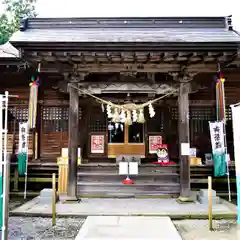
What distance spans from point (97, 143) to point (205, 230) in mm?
6065

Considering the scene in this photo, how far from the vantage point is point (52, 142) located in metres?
11.2

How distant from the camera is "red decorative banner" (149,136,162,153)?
1109cm

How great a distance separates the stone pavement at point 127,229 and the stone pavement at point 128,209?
1.16 metres

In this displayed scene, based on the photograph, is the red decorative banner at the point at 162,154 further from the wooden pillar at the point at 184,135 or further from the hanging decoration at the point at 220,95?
the hanging decoration at the point at 220,95

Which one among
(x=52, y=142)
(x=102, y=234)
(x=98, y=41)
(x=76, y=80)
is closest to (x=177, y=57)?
(x=98, y=41)

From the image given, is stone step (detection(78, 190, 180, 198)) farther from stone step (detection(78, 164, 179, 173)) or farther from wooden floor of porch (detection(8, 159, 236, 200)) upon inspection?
stone step (detection(78, 164, 179, 173))

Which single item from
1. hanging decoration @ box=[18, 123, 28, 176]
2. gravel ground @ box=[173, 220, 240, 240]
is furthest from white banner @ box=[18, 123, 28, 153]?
gravel ground @ box=[173, 220, 240, 240]

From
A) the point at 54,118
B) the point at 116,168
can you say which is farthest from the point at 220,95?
the point at 54,118

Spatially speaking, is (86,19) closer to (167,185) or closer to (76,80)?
(76,80)

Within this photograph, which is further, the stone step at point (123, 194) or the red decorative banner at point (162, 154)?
the red decorative banner at point (162, 154)

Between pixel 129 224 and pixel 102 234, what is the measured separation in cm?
84

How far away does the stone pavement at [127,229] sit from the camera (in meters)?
4.85

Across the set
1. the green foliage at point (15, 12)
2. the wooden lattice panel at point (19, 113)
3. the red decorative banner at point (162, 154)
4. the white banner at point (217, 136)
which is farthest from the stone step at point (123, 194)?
the green foliage at point (15, 12)

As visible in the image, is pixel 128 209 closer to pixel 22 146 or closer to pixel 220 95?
pixel 22 146
